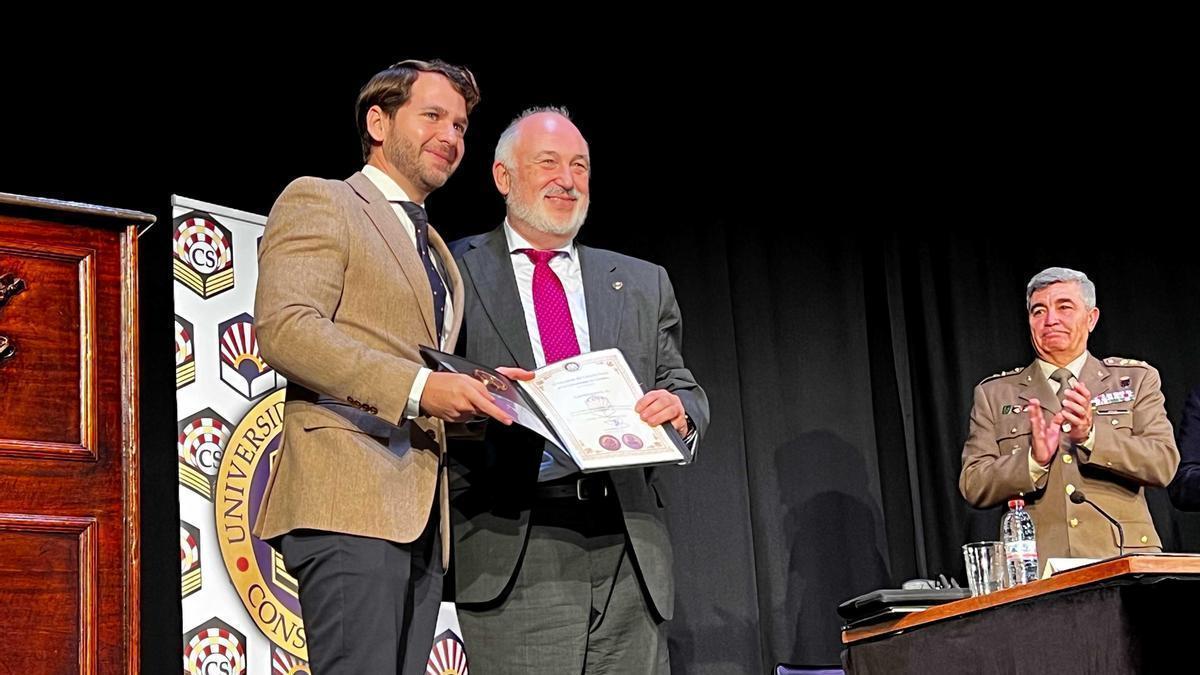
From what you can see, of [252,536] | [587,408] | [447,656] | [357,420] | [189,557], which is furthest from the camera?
[447,656]

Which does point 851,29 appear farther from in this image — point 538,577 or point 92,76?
point 538,577

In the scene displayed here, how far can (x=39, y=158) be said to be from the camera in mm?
3377

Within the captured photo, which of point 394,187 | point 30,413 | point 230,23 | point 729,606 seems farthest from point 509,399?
point 729,606

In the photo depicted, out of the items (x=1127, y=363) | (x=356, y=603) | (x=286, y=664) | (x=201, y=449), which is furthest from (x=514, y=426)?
(x=1127, y=363)

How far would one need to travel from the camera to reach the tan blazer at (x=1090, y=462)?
356 cm

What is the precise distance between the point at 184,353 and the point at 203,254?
0.25 m

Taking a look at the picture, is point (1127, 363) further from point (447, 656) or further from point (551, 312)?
point (447, 656)

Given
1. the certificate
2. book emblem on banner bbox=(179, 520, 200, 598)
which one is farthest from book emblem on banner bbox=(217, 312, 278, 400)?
the certificate

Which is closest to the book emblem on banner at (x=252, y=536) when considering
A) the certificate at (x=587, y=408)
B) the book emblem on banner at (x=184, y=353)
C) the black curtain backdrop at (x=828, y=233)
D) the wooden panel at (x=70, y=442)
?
the book emblem on banner at (x=184, y=353)

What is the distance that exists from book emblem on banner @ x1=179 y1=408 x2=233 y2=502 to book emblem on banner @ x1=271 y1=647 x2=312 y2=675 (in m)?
0.42

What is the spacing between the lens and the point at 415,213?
2506 mm

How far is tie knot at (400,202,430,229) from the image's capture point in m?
2.50

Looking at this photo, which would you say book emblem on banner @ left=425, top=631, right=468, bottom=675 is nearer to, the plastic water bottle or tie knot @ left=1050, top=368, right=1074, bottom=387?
the plastic water bottle

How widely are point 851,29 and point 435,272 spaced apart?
278 centimetres
